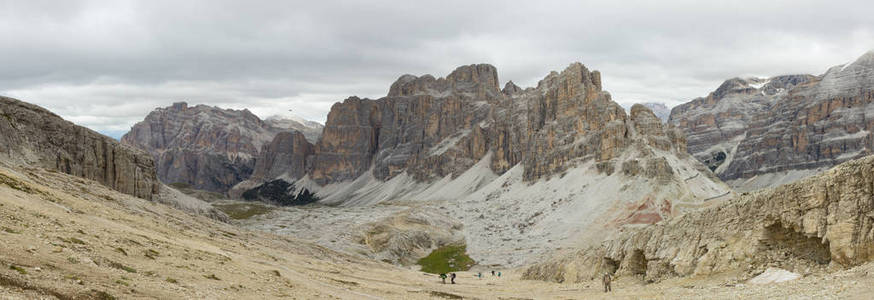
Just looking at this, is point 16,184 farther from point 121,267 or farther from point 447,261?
point 447,261

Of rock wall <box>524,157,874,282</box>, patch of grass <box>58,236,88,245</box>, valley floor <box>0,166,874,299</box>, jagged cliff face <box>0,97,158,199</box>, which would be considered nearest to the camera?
valley floor <box>0,166,874,299</box>

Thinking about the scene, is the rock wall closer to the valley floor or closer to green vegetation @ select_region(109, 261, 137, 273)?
the valley floor

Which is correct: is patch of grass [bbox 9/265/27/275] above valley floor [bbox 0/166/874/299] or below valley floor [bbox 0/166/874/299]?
above

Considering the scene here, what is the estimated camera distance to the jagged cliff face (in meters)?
79.9

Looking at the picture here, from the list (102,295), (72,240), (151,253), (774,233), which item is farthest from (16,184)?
(774,233)

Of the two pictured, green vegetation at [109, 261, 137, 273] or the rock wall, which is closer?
green vegetation at [109, 261, 137, 273]

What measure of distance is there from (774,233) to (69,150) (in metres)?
88.8

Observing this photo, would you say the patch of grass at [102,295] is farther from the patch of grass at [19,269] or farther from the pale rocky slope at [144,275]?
the patch of grass at [19,269]

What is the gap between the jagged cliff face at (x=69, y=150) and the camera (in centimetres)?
7994

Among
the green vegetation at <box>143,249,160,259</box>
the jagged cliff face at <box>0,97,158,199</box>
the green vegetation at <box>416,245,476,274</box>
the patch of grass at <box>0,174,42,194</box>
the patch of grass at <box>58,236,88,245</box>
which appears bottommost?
the green vegetation at <box>416,245,476,274</box>

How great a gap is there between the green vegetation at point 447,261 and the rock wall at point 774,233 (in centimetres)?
8416

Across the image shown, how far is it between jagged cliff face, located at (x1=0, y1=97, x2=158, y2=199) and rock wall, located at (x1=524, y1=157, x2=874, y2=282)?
236 ft

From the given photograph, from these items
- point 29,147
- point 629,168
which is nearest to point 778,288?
point 29,147

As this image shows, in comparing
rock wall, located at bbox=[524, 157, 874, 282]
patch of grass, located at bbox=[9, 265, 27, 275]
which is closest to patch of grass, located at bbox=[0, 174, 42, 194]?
patch of grass, located at bbox=[9, 265, 27, 275]
